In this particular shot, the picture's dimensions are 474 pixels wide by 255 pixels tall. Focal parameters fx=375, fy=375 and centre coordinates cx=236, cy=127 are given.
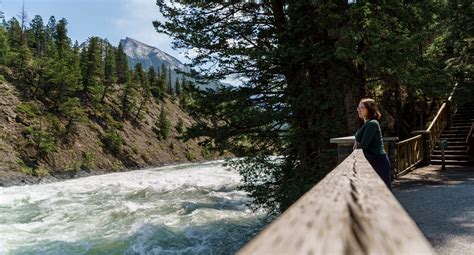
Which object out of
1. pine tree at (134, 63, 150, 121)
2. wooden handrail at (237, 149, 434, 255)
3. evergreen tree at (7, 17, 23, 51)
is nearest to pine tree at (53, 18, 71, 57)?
evergreen tree at (7, 17, 23, 51)

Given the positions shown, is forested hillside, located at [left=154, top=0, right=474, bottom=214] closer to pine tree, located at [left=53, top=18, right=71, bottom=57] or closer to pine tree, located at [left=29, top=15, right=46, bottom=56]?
pine tree, located at [left=53, top=18, right=71, bottom=57]

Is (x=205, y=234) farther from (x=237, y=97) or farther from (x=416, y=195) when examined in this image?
(x=416, y=195)

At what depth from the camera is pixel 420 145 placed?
15148 millimetres

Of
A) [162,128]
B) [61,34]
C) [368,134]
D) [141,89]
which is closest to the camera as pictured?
[368,134]

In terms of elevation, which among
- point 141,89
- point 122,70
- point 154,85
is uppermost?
point 122,70

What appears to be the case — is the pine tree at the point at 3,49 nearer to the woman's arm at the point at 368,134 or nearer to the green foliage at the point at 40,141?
the green foliage at the point at 40,141

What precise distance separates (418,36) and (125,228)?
10.3 meters

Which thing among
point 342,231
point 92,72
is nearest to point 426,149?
point 342,231

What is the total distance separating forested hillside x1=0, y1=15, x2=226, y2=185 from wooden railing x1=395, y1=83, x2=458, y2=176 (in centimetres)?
2489

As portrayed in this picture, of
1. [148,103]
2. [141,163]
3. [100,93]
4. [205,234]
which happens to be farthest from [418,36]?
[148,103]

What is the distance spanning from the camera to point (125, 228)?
12453mm

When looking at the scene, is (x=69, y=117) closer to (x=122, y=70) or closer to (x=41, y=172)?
(x=41, y=172)

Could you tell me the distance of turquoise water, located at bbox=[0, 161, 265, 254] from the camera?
34.6 ft

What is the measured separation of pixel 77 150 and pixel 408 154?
48949 mm
